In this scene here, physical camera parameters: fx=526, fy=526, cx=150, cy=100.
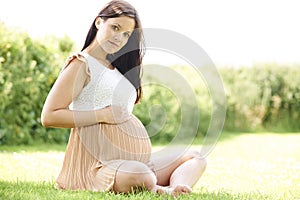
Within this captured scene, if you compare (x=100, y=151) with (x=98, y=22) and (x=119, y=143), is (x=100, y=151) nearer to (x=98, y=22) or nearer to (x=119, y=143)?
(x=119, y=143)

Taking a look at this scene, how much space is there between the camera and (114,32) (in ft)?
10.8

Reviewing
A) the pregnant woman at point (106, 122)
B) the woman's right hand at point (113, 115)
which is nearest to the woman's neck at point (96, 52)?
the pregnant woman at point (106, 122)

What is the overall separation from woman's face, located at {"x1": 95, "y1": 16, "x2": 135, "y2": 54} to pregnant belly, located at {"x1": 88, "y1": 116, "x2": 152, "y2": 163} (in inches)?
19.7

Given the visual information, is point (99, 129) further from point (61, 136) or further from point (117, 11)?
point (61, 136)

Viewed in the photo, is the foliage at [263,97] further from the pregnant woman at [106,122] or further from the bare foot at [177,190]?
the bare foot at [177,190]

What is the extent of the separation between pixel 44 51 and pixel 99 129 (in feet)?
16.1

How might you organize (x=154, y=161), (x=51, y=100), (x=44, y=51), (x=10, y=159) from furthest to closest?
(x=44, y=51) < (x=10, y=159) < (x=154, y=161) < (x=51, y=100)

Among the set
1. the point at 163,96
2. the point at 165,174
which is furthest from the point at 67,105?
the point at 163,96

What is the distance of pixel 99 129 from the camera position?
A: 130 inches

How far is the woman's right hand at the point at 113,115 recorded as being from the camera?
3258 millimetres

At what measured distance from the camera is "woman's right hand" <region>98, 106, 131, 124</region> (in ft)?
10.7

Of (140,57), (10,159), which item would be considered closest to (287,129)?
(10,159)

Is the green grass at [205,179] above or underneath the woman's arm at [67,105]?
underneath

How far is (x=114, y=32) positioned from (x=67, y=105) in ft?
1.78
